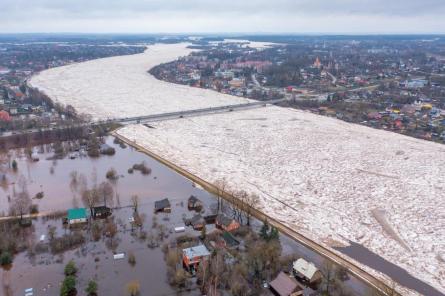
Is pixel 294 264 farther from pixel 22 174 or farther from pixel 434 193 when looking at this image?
pixel 22 174

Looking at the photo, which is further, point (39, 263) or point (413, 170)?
point (413, 170)

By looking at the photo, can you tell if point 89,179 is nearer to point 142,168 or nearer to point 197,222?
point 142,168

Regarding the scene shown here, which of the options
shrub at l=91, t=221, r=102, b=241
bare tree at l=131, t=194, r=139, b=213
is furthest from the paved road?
shrub at l=91, t=221, r=102, b=241

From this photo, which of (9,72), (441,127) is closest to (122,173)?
(441,127)

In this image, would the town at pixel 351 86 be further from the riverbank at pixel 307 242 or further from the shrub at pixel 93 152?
the shrub at pixel 93 152

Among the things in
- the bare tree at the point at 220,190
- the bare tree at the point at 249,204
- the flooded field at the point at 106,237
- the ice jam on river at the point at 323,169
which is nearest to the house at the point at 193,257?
the flooded field at the point at 106,237

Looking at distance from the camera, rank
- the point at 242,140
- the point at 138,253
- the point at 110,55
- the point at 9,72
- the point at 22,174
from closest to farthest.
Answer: the point at 138,253 → the point at 22,174 → the point at 242,140 → the point at 9,72 → the point at 110,55

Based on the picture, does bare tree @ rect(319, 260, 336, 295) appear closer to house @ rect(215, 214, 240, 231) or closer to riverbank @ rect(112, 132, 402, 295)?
riverbank @ rect(112, 132, 402, 295)
